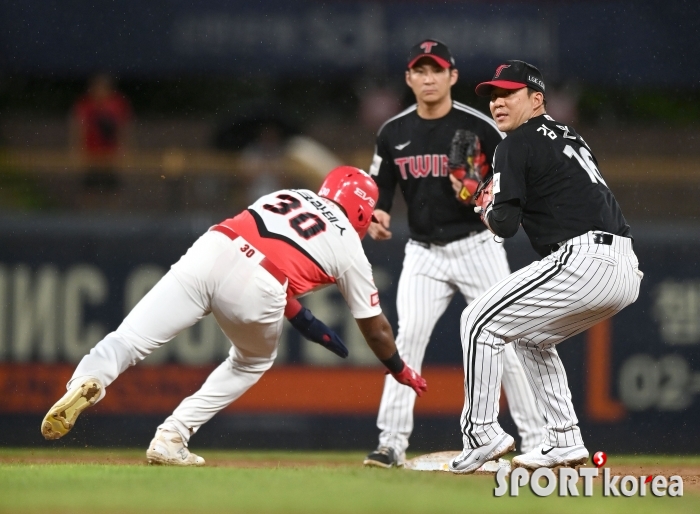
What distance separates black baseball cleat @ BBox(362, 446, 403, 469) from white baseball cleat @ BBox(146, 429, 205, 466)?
1040 millimetres

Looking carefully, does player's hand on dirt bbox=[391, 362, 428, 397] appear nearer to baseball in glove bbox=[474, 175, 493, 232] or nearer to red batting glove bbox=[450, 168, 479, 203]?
baseball in glove bbox=[474, 175, 493, 232]

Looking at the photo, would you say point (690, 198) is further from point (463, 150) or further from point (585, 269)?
point (585, 269)

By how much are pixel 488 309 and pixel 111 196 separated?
14.5 feet

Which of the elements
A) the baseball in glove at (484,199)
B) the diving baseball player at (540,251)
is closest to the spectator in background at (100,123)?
the baseball in glove at (484,199)

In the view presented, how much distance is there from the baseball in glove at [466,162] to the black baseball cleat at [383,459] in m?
1.50

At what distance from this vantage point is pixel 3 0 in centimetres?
965

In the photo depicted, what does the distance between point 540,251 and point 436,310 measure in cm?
129

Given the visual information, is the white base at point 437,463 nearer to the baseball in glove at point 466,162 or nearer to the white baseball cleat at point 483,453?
the white baseball cleat at point 483,453

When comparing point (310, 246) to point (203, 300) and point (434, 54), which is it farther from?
point (434, 54)

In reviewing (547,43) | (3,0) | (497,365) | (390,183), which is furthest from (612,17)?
(497,365)

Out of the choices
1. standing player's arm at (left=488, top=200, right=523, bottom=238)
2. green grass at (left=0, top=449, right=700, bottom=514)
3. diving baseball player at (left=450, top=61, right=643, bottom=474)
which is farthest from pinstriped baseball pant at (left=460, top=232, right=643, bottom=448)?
green grass at (left=0, top=449, right=700, bottom=514)

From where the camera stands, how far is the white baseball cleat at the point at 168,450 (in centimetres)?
553

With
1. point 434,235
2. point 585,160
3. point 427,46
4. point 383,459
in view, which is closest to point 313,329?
point 383,459

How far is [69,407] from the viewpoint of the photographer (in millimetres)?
4867
